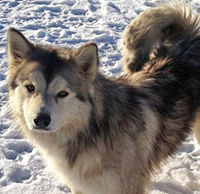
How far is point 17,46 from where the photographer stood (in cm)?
327

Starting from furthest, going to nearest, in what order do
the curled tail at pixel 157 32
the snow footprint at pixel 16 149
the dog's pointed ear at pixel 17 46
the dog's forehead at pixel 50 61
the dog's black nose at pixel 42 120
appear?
the snow footprint at pixel 16 149
the curled tail at pixel 157 32
the dog's pointed ear at pixel 17 46
the dog's forehead at pixel 50 61
the dog's black nose at pixel 42 120

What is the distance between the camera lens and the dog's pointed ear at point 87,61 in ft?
10.2

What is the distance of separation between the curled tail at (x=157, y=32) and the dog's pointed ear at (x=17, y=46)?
131 centimetres

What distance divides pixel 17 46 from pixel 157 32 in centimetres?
159

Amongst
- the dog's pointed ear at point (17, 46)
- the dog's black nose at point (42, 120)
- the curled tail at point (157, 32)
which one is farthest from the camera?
the curled tail at point (157, 32)

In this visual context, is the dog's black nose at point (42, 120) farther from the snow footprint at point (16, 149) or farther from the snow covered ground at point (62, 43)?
the snow footprint at point (16, 149)

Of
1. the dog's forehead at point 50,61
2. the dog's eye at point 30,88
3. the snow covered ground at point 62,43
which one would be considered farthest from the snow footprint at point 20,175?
the dog's forehead at point 50,61

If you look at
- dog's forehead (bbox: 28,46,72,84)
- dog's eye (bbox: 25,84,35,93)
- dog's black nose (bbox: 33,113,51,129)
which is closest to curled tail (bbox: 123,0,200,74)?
dog's forehead (bbox: 28,46,72,84)

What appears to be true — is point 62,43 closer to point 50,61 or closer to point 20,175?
point 20,175

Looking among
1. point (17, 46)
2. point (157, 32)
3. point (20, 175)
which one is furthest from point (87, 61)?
point (20, 175)

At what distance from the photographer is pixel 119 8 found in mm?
8352

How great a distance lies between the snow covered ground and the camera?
13.7ft

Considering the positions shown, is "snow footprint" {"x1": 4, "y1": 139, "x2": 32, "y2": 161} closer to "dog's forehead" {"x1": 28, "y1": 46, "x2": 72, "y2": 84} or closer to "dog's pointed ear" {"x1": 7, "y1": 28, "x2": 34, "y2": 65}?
"dog's pointed ear" {"x1": 7, "y1": 28, "x2": 34, "y2": 65}

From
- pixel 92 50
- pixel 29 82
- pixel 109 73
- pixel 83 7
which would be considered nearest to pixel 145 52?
pixel 92 50
